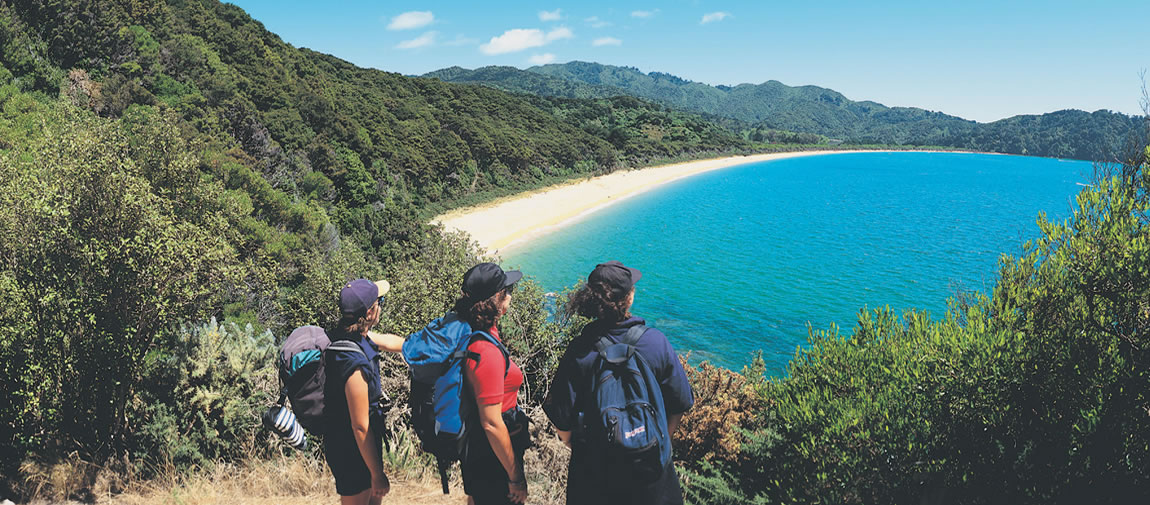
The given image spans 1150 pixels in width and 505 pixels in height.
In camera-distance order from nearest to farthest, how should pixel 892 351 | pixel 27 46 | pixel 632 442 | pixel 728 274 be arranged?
pixel 632 442 < pixel 892 351 < pixel 27 46 < pixel 728 274

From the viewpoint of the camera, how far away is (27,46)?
19156 mm

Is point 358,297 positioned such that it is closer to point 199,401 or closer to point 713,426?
point 199,401

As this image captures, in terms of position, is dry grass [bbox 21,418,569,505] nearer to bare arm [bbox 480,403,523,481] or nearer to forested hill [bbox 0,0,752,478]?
forested hill [bbox 0,0,752,478]

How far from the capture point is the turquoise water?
23.4 m

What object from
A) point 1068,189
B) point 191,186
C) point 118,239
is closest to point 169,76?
point 191,186

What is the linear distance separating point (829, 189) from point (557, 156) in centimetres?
4002

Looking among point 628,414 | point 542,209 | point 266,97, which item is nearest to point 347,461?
point 628,414

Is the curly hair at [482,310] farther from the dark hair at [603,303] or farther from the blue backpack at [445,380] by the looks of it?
the dark hair at [603,303]

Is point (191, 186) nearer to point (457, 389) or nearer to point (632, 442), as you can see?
point (457, 389)

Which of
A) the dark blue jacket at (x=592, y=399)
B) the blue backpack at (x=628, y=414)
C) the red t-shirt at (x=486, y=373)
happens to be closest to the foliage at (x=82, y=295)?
the red t-shirt at (x=486, y=373)

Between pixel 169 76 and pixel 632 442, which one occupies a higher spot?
pixel 169 76

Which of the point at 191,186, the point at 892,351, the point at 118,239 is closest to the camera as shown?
the point at 118,239

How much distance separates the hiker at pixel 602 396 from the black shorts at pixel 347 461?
126cm

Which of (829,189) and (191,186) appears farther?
(829,189)
